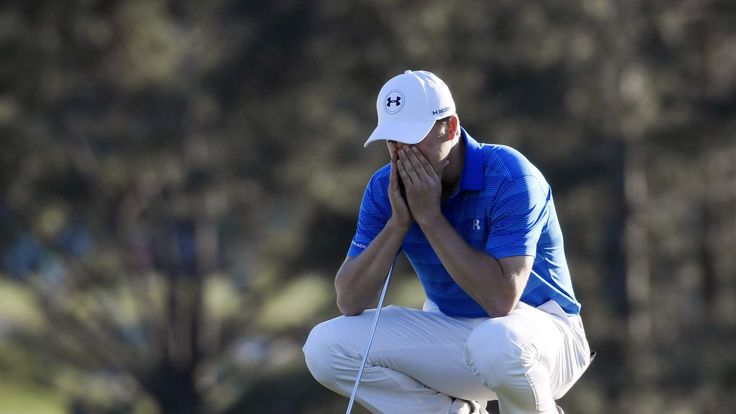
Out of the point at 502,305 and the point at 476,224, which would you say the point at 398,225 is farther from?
the point at 502,305

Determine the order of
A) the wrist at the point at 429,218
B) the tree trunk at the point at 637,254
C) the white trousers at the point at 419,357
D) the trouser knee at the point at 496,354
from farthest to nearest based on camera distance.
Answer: the tree trunk at the point at 637,254 < the white trousers at the point at 419,357 < the wrist at the point at 429,218 < the trouser knee at the point at 496,354

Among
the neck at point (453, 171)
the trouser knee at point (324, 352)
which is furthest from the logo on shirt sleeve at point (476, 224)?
the trouser knee at point (324, 352)

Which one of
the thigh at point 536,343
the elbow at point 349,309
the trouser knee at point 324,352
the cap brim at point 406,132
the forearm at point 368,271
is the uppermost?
the cap brim at point 406,132

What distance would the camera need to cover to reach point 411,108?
11.8ft

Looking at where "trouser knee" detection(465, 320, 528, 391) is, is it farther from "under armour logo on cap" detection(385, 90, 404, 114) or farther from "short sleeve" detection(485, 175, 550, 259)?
"under armour logo on cap" detection(385, 90, 404, 114)

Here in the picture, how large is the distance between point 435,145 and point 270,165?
865cm

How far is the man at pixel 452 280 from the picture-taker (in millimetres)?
3469

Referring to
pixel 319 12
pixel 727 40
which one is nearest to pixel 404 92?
pixel 319 12

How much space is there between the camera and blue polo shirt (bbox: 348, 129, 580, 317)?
139 inches

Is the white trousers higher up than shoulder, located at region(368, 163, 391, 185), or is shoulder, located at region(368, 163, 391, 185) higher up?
shoulder, located at region(368, 163, 391, 185)

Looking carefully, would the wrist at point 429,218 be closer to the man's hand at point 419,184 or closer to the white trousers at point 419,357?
the man's hand at point 419,184

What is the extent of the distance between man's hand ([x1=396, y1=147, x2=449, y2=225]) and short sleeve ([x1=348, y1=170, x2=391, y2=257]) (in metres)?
0.19

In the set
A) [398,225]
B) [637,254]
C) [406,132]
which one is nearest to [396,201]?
[398,225]

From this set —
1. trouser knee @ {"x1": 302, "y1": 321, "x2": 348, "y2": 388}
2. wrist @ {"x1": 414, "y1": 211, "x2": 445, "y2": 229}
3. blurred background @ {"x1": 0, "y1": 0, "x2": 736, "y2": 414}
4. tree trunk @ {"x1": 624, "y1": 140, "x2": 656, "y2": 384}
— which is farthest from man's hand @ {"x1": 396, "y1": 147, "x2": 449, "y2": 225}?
tree trunk @ {"x1": 624, "y1": 140, "x2": 656, "y2": 384}
